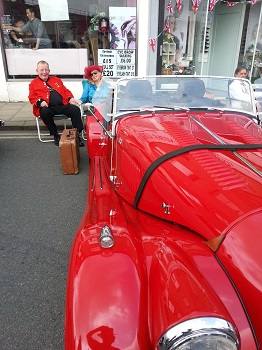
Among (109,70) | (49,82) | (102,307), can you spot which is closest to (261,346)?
(102,307)

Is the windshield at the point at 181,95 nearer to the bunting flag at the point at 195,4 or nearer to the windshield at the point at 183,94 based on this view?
the windshield at the point at 183,94

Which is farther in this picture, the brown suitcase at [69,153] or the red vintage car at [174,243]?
the brown suitcase at [69,153]

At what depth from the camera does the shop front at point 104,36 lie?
25.3 feet

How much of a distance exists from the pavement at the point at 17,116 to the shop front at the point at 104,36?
45 centimetres

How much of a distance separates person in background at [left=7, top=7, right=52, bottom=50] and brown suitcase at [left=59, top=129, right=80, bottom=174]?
183 inches

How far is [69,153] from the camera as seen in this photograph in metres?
4.49

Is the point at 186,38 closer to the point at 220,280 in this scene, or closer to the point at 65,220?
the point at 65,220

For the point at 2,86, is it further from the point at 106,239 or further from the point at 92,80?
the point at 106,239

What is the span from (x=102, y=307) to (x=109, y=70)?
304 inches

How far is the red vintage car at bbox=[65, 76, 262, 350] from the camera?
49.7 inches

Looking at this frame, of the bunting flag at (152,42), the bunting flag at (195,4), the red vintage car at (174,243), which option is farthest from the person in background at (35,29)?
the red vintage car at (174,243)

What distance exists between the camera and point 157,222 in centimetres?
204

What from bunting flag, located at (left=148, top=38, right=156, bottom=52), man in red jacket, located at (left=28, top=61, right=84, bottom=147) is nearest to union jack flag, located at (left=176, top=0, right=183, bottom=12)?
bunting flag, located at (left=148, top=38, right=156, bottom=52)

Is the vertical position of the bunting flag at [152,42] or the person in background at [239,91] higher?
the bunting flag at [152,42]
